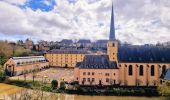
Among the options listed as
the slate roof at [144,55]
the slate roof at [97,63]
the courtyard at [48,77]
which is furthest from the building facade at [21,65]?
the slate roof at [144,55]

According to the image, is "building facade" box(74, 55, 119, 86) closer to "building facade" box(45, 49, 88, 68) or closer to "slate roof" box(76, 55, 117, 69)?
"slate roof" box(76, 55, 117, 69)

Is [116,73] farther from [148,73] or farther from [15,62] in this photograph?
[15,62]

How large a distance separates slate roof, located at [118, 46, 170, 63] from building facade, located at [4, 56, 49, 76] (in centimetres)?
1967

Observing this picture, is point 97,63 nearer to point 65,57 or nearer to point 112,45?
point 112,45

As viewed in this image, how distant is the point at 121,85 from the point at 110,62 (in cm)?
364

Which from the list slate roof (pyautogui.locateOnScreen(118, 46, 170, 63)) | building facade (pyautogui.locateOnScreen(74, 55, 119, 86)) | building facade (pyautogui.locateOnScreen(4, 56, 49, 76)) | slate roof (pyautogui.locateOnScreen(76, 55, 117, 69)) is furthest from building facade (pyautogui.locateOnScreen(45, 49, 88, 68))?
building facade (pyautogui.locateOnScreen(74, 55, 119, 86))

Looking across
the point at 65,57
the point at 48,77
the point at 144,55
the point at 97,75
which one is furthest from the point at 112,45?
the point at 65,57

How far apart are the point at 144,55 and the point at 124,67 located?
349cm

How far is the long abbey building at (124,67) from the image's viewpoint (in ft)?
139

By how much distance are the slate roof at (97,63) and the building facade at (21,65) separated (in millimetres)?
14575

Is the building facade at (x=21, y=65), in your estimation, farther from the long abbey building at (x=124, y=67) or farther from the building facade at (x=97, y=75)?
the building facade at (x=97, y=75)

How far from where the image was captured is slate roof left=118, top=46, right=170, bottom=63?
142 ft

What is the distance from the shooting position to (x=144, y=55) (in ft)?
144

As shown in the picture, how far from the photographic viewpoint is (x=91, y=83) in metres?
42.2
